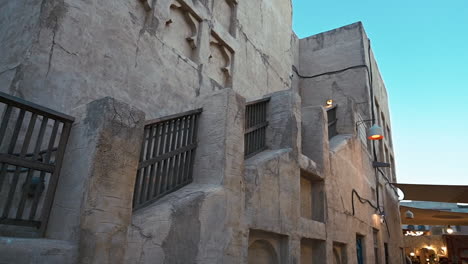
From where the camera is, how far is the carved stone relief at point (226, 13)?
8516 millimetres

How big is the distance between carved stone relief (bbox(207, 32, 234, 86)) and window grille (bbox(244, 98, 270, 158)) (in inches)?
100

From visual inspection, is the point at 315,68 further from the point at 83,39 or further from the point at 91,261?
the point at 91,261

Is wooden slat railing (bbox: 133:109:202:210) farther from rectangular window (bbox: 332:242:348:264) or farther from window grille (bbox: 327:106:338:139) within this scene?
window grille (bbox: 327:106:338:139)

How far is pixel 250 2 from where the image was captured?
1002 cm

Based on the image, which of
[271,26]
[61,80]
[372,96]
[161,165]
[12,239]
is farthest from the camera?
[372,96]

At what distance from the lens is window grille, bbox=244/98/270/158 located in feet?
17.0

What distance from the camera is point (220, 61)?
27.6 ft

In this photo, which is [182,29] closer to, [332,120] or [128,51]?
[128,51]

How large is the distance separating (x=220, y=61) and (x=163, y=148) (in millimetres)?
5139

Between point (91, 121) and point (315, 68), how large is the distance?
1328cm

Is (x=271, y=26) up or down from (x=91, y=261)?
up

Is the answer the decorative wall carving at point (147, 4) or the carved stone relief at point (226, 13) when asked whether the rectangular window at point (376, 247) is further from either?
the decorative wall carving at point (147, 4)

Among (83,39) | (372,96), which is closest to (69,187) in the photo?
(83,39)

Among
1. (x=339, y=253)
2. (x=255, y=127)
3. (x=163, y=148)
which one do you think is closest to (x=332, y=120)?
(x=339, y=253)
